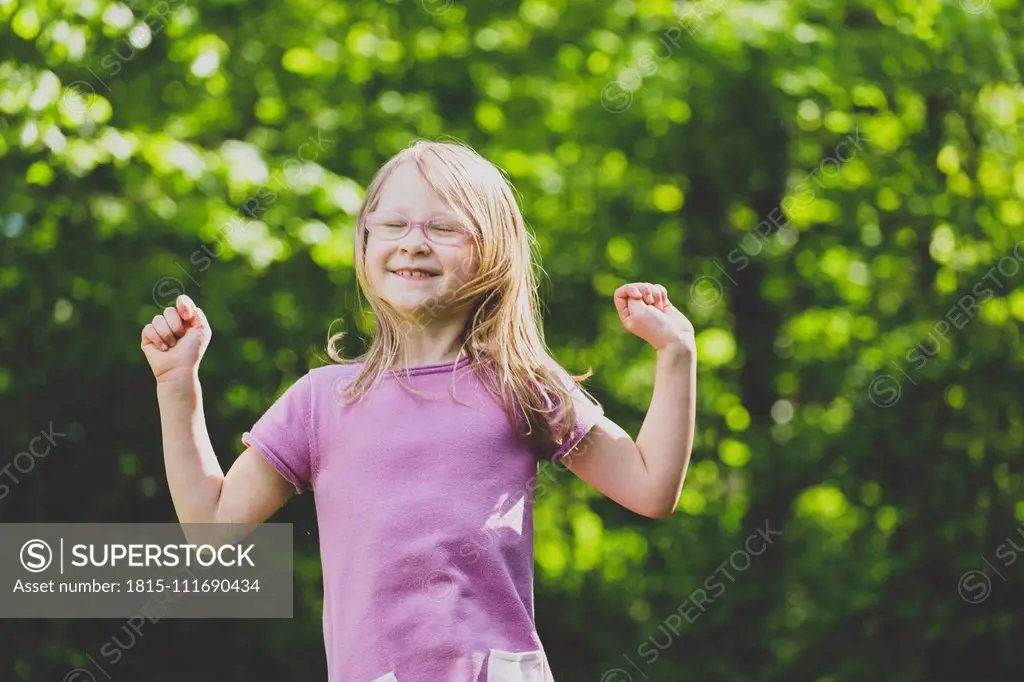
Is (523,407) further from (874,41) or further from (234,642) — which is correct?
(874,41)

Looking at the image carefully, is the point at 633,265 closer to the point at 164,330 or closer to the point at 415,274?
the point at 415,274

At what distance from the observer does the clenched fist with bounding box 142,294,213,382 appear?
2021 millimetres

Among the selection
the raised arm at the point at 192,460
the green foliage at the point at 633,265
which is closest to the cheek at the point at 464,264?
the raised arm at the point at 192,460

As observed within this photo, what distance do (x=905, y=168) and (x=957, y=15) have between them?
74 centimetres

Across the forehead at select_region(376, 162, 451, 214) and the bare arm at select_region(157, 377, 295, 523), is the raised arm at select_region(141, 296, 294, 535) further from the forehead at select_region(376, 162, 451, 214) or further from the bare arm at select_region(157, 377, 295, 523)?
the forehead at select_region(376, 162, 451, 214)

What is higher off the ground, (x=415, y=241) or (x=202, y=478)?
(x=415, y=241)

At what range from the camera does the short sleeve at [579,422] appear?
201 cm

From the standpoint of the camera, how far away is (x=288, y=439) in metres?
1.98

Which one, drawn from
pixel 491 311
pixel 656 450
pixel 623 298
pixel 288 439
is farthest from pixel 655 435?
pixel 288 439

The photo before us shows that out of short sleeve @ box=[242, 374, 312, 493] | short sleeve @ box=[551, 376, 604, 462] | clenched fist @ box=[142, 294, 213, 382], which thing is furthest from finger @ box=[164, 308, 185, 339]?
short sleeve @ box=[551, 376, 604, 462]

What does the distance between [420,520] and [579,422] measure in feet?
0.97

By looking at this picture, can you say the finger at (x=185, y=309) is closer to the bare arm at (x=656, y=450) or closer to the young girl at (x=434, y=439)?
the young girl at (x=434, y=439)

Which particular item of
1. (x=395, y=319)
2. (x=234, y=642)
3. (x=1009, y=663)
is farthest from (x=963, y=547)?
(x=395, y=319)
